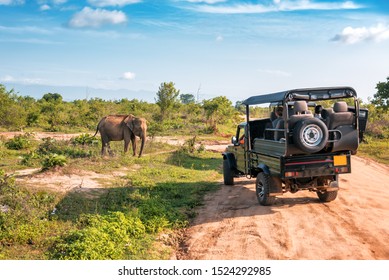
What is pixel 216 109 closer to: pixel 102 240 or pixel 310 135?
pixel 310 135

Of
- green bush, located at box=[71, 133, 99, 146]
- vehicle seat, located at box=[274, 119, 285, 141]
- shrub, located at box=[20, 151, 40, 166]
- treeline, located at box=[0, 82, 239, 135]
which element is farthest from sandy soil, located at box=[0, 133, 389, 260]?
treeline, located at box=[0, 82, 239, 135]

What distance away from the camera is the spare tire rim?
7782 mm

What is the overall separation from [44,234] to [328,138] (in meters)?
6.00

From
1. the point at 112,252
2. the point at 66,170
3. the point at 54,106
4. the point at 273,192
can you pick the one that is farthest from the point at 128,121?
the point at 54,106

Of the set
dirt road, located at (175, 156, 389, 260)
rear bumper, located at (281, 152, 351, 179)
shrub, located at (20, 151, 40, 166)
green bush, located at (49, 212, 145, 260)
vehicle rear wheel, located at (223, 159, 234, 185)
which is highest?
rear bumper, located at (281, 152, 351, 179)

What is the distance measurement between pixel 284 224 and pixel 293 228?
0.30m

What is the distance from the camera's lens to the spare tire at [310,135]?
7.74 meters

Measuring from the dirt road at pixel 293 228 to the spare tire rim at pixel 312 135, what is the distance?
1593 millimetres

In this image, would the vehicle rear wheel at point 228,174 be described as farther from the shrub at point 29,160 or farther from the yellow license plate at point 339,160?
the shrub at point 29,160

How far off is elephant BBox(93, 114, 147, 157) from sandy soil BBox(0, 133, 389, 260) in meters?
5.82

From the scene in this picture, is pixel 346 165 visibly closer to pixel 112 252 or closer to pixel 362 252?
pixel 362 252

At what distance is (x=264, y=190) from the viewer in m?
8.91

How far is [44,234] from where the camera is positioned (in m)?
6.97

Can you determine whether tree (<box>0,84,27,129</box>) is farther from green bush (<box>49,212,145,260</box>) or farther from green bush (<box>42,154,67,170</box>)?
green bush (<box>49,212,145,260</box>)
